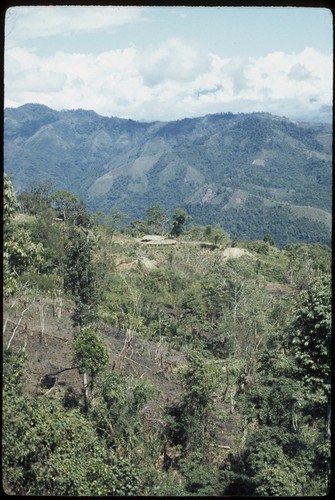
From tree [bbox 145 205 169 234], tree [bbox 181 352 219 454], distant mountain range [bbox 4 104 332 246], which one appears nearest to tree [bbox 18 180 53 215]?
tree [bbox 145 205 169 234]

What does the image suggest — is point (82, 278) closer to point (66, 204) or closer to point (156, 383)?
point (156, 383)

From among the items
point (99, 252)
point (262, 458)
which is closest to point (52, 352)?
point (262, 458)

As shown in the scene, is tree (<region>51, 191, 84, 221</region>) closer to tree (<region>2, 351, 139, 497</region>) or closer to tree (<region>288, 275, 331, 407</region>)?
tree (<region>288, 275, 331, 407</region>)

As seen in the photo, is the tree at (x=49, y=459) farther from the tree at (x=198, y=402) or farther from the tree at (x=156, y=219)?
the tree at (x=156, y=219)

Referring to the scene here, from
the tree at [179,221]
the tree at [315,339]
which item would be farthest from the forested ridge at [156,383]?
the tree at [179,221]

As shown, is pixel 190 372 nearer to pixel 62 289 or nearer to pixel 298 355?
pixel 298 355
